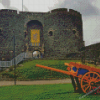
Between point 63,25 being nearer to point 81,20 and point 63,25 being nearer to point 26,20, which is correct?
point 81,20

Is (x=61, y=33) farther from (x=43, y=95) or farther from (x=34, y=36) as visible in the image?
(x=43, y=95)

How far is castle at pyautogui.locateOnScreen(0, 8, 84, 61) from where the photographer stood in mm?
23141

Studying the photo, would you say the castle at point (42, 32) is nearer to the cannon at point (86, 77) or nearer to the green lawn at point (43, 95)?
the green lawn at point (43, 95)

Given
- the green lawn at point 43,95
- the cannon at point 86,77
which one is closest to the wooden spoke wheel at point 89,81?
the cannon at point 86,77

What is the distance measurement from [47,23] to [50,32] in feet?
5.07

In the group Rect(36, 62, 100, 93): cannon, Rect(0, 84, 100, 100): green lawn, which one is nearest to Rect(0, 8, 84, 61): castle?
Rect(0, 84, 100, 100): green lawn

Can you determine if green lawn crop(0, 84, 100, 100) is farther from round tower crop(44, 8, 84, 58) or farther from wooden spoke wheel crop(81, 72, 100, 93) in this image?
round tower crop(44, 8, 84, 58)

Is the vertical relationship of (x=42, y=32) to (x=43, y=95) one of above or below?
above

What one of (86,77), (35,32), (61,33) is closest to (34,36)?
(35,32)

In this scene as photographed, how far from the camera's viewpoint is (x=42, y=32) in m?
24.5

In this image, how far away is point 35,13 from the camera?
2402cm

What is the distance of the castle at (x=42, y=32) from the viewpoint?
2314 cm

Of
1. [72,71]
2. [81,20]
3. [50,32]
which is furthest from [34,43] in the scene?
[72,71]

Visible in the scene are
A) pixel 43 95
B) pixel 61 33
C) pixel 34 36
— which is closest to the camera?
pixel 43 95
